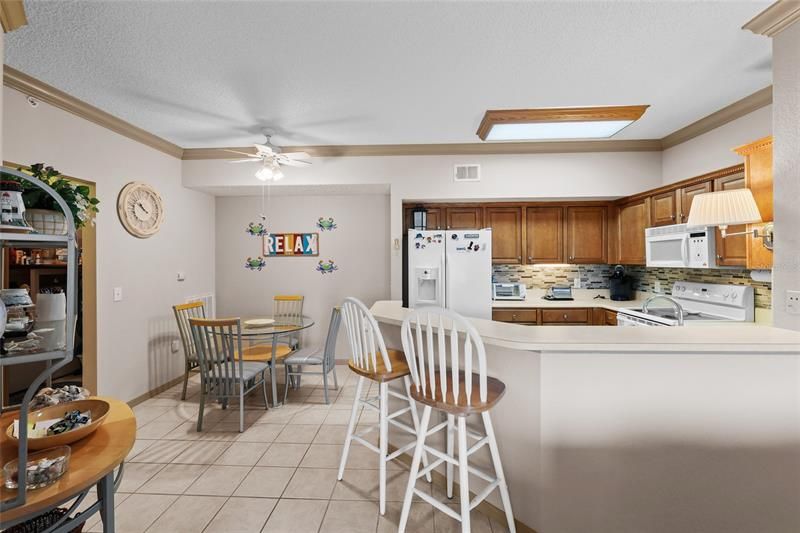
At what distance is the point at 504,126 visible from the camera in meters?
3.06

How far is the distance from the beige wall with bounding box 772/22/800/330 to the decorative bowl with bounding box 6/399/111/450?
2.86m

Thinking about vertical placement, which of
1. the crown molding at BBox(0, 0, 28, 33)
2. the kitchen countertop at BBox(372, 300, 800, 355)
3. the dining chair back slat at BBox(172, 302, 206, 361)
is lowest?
the dining chair back slat at BBox(172, 302, 206, 361)

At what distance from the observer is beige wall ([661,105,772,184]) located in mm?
2676

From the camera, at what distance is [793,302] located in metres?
1.65

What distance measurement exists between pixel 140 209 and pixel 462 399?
11.2 feet

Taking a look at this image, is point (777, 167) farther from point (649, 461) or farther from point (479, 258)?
point (479, 258)

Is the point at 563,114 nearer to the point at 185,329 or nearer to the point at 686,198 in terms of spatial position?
the point at 686,198

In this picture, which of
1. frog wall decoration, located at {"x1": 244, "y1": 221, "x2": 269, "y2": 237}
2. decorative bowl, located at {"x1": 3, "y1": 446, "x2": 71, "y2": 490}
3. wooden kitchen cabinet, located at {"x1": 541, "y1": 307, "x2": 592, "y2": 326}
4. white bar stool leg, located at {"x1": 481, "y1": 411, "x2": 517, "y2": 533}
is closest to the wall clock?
frog wall decoration, located at {"x1": 244, "y1": 221, "x2": 269, "y2": 237}

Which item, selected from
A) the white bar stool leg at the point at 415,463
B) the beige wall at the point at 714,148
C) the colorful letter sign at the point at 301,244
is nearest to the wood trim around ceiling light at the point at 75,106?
the colorful letter sign at the point at 301,244

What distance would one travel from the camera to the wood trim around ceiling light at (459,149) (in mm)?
3709

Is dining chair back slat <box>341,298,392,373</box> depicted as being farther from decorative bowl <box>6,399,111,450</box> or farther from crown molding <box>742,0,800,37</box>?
crown molding <box>742,0,800,37</box>

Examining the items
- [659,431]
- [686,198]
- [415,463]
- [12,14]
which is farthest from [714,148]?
[12,14]

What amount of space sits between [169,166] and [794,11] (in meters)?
4.72

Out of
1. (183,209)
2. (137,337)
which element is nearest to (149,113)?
(183,209)
